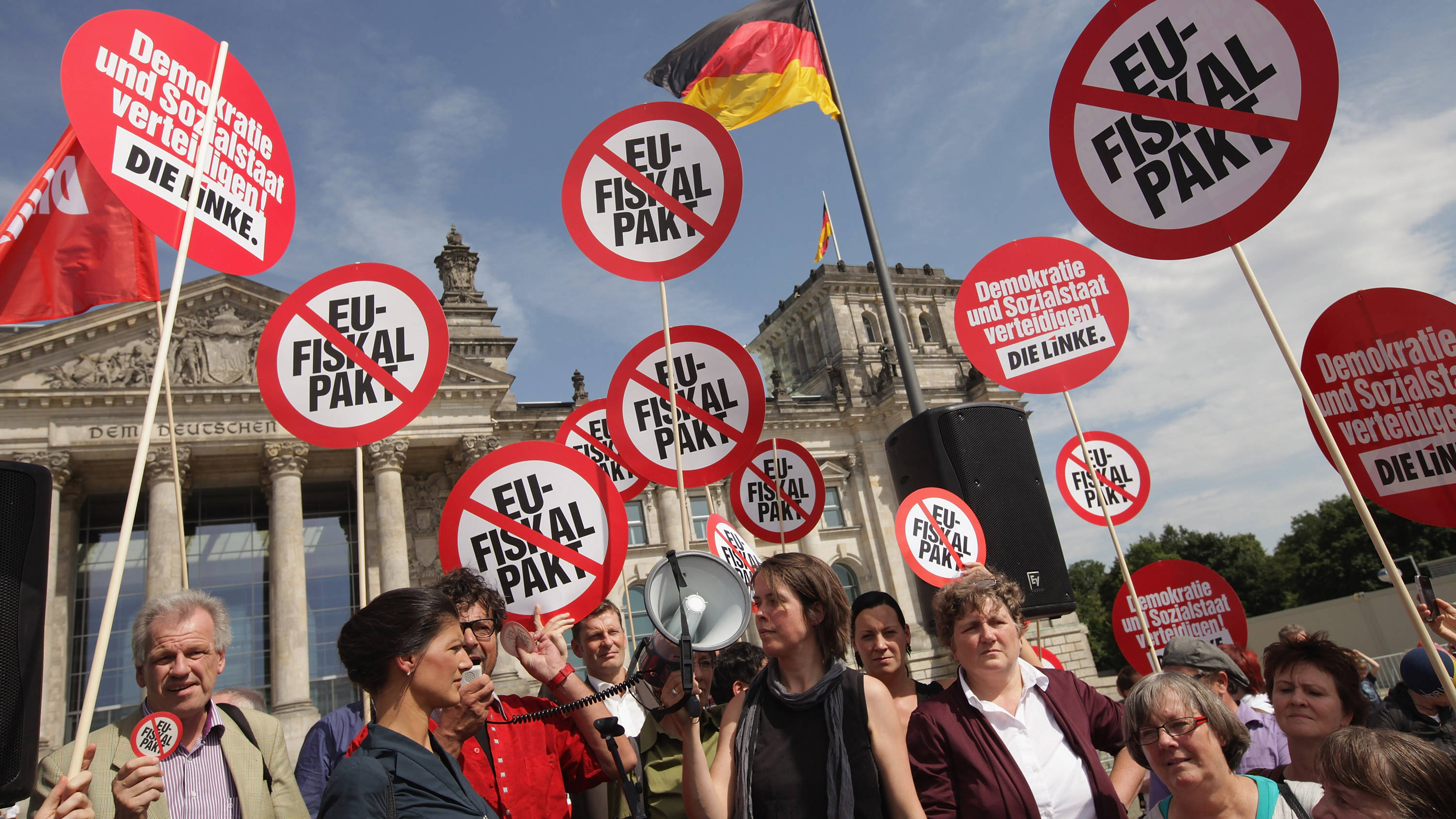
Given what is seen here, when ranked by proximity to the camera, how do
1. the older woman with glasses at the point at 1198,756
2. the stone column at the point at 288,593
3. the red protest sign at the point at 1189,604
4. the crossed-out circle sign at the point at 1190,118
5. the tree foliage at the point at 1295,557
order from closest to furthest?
1. the older woman with glasses at the point at 1198,756
2. the crossed-out circle sign at the point at 1190,118
3. the red protest sign at the point at 1189,604
4. the stone column at the point at 288,593
5. the tree foliage at the point at 1295,557

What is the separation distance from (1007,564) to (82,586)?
29285 millimetres

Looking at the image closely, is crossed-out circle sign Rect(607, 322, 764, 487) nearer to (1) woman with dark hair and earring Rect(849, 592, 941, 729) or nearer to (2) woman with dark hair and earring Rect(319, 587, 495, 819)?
(1) woman with dark hair and earring Rect(849, 592, 941, 729)

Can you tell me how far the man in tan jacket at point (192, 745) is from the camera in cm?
→ 353

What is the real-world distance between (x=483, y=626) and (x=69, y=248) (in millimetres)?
4787

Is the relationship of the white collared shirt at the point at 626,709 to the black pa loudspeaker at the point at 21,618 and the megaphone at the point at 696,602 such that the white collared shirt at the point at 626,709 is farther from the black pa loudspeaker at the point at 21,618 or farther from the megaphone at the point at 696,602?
the black pa loudspeaker at the point at 21,618

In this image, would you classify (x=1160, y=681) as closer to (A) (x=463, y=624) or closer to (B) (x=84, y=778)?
(A) (x=463, y=624)

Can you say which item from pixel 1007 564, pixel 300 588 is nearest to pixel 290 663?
pixel 300 588

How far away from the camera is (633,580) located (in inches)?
1188

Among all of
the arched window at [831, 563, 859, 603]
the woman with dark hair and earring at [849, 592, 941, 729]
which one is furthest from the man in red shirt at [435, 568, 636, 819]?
the arched window at [831, 563, 859, 603]

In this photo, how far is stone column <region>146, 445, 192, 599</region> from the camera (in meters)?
23.3

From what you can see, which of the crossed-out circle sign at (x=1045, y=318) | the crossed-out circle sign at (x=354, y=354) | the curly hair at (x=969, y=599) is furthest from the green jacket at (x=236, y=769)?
the crossed-out circle sign at (x=1045, y=318)

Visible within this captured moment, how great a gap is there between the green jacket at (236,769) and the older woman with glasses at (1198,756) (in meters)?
3.53

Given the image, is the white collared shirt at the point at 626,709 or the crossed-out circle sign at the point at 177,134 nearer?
the crossed-out circle sign at the point at 177,134

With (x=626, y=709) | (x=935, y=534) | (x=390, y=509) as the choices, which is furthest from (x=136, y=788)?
(x=390, y=509)
